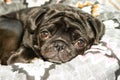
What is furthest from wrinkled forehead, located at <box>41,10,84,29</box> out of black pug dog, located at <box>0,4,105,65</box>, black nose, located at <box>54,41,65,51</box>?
black nose, located at <box>54,41,65,51</box>

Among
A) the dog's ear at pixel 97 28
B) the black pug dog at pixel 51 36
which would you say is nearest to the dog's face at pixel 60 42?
the black pug dog at pixel 51 36

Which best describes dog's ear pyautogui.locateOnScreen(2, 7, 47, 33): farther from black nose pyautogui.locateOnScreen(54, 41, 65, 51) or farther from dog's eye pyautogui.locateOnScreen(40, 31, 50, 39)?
black nose pyautogui.locateOnScreen(54, 41, 65, 51)

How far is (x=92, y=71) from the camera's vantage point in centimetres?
240

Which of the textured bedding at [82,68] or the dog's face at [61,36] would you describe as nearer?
the textured bedding at [82,68]

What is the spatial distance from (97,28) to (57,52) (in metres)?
0.40

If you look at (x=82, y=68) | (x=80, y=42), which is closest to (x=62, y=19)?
(x=80, y=42)

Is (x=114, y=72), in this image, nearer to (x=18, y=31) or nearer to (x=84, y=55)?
(x=84, y=55)

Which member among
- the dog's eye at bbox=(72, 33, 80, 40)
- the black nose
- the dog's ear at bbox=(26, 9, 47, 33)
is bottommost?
the black nose

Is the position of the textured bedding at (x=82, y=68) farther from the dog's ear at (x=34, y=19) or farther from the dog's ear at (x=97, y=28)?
the dog's ear at (x=34, y=19)

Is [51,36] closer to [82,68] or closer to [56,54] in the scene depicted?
[56,54]

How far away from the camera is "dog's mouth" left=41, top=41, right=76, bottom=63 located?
2.58 m

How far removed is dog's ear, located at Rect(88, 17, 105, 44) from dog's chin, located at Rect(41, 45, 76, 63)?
26 centimetres

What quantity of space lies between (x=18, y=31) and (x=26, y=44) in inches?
5.8

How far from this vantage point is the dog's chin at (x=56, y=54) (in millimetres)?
2578
